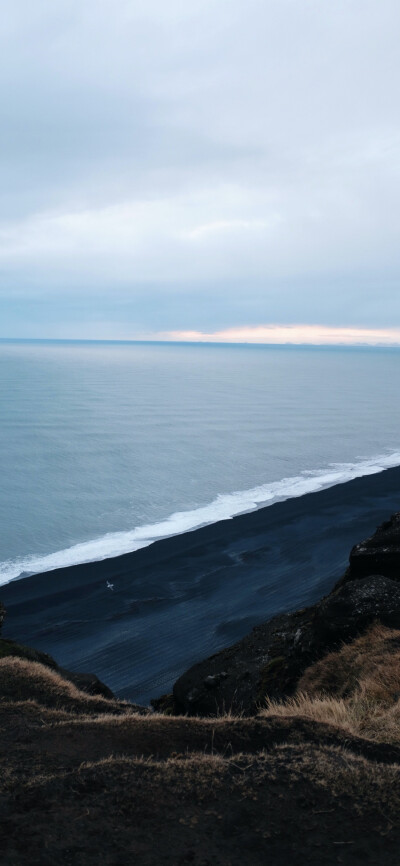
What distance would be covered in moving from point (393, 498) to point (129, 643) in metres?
27.1

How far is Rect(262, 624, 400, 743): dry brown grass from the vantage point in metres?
8.94

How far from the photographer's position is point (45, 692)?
11.0 m

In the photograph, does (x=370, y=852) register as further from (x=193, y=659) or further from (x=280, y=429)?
(x=280, y=429)

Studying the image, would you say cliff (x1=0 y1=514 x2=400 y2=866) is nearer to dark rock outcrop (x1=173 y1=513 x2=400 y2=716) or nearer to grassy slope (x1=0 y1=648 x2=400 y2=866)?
grassy slope (x1=0 y1=648 x2=400 y2=866)

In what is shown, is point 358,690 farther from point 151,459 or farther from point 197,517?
point 151,459

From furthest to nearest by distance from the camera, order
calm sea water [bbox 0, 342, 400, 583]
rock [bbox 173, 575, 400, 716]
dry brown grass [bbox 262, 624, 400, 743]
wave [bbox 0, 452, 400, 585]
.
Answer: calm sea water [bbox 0, 342, 400, 583]
wave [bbox 0, 452, 400, 585]
rock [bbox 173, 575, 400, 716]
dry brown grass [bbox 262, 624, 400, 743]

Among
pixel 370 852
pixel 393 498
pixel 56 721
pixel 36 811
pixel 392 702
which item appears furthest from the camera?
pixel 393 498

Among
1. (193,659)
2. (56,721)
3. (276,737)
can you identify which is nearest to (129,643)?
(193,659)

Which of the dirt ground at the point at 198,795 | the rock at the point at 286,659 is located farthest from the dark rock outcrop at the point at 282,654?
the dirt ground at the point at 198,795

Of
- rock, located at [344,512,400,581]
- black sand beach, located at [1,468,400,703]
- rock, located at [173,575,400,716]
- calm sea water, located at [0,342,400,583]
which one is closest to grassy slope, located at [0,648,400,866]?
rock, located at [173,575,400,716]

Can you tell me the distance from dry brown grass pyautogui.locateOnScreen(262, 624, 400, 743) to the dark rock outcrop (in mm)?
474

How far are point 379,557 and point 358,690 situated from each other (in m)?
7.04

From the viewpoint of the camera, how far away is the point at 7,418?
7500 centimetres

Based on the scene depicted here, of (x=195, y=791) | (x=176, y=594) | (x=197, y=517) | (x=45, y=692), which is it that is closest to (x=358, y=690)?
(x=195, y=791)
